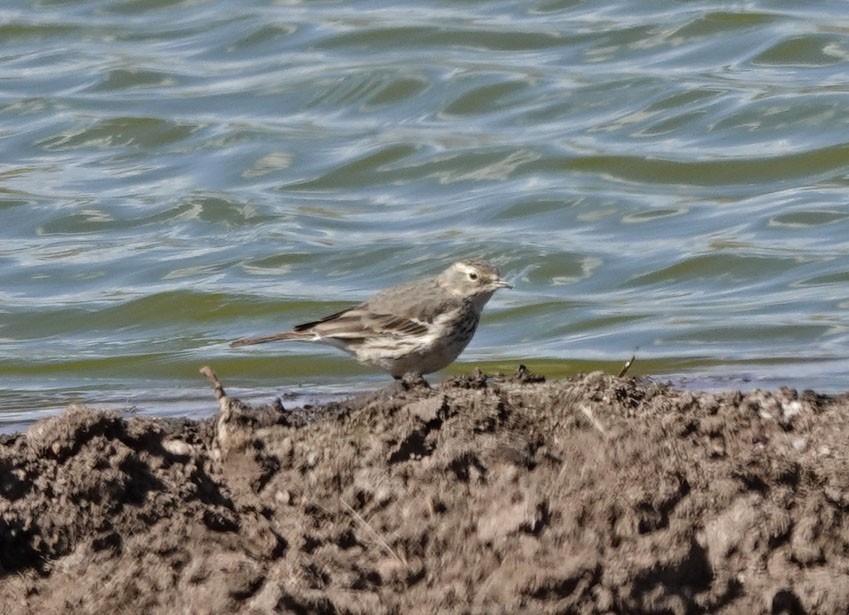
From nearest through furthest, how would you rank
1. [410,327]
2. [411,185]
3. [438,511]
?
[438,511] → [410,327] → [411,185]

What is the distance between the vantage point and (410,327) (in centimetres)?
818

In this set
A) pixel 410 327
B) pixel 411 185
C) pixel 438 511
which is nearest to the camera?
pixel 438 511

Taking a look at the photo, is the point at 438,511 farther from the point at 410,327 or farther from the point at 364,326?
the point at 364,326

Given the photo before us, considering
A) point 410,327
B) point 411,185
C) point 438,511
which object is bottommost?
point 438,511

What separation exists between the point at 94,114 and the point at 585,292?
576 cm

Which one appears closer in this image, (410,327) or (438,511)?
(438,511)

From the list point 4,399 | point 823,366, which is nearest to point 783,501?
point 823,366

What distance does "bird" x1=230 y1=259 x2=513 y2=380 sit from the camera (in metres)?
8.09

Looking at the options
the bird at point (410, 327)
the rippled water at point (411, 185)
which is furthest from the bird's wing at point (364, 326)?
the rippled water at point (411, 185)

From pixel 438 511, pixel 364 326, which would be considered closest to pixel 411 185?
pixel 364 326

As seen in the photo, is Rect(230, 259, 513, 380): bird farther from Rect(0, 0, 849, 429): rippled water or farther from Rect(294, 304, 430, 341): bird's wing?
Rect(0, 0, 849, 429): rippled water

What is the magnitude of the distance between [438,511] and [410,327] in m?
3.34

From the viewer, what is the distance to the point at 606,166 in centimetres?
1358

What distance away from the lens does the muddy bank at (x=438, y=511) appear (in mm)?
4590
